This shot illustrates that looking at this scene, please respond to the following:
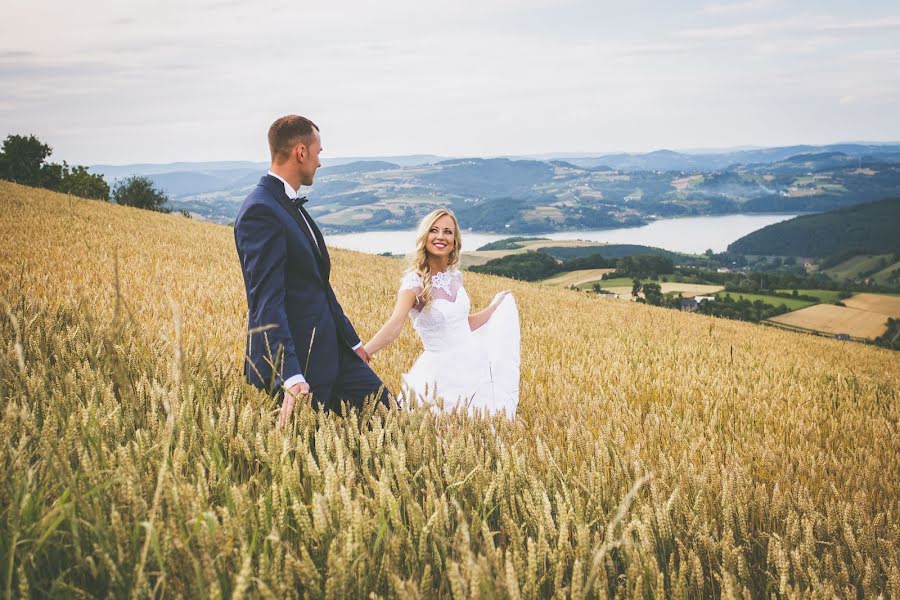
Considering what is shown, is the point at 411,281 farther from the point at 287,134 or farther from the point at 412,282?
the point at 287,134

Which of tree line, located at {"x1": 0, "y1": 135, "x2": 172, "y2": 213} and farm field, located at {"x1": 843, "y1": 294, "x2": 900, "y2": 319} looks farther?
tree line, located at {"x1": 0, "y1": 135, "x2": 172, "y2": 213}

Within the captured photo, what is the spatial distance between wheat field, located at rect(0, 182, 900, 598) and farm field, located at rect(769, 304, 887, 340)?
50.6m

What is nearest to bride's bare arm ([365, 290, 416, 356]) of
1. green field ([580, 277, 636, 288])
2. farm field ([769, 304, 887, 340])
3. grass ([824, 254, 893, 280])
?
farm field ([769, 304, 887, 340])

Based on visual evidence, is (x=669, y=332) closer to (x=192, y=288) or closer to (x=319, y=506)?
(x=192, y=288)

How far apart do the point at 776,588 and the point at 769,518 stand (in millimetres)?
421

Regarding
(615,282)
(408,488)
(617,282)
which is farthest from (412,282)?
(615,282)

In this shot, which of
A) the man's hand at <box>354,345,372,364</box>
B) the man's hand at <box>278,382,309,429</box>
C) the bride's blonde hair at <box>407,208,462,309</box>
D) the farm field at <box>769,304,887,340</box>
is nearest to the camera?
the man's hand at <box>278,382,309,429</box>

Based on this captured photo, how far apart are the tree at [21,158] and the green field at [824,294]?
98326 millimetres

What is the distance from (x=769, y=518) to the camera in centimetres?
262

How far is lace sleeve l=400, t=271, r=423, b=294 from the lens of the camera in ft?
18.0

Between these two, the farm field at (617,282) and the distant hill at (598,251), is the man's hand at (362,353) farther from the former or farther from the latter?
the distant hill at (598,251)

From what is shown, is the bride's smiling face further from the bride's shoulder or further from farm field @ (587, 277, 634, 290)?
farm field @ (587, 277, 634, 290)

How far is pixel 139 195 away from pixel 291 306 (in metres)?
77.5

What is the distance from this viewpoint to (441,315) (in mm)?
5625
